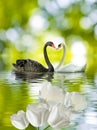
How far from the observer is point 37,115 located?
611 millimetres

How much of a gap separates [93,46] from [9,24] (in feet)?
5.78

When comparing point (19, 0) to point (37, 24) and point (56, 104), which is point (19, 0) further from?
Result: point (56, 104)

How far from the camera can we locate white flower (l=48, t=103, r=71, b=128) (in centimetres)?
60

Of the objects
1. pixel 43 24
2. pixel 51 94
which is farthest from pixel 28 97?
pixel 43 24

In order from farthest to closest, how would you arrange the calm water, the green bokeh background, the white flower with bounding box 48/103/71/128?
1. the green bokeh background
2. the calm water
3. the white flower with bounding box 48/103/71/128

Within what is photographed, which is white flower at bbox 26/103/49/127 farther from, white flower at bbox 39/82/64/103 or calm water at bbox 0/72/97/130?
calm water at bbox 0/72/97/130

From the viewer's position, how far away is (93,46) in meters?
9.62

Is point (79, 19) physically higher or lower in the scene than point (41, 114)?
higher

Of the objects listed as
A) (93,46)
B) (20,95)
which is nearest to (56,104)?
(20,95)

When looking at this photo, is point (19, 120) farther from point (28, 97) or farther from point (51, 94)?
point (28, 97)

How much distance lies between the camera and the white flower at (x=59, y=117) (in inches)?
23.8

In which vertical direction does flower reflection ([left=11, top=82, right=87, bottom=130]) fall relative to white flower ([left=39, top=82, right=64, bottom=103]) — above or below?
below

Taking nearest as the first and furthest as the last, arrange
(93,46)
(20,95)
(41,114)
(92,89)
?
(41,114)
(20,95)
(92,89)
(93,46)

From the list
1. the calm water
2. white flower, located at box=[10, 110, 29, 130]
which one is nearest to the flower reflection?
white flower, located at box=[10, 110, 29, 130]
